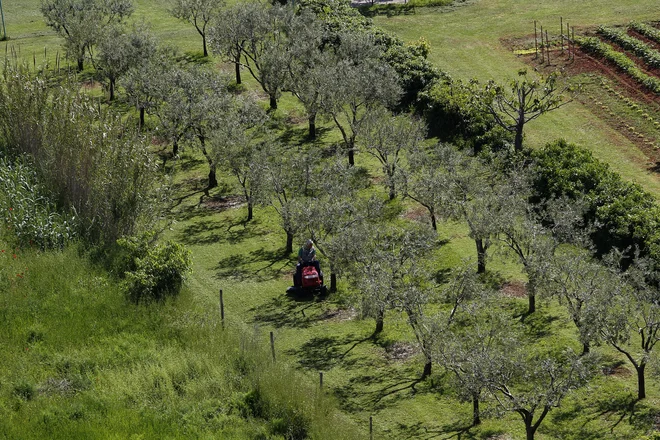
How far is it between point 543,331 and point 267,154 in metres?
17.4

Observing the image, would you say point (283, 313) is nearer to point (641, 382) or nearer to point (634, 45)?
point (641, 382)

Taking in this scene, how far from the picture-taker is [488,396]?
3034cm

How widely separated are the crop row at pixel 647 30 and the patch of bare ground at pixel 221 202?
3244 centimetres

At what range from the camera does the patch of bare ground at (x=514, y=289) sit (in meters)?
38.7

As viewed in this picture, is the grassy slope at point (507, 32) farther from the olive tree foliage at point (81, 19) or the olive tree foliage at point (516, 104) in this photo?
the olive tree foliage at point (81, 19)

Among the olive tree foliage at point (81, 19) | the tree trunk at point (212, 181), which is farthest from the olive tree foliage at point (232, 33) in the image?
the tree trunk at point (212, 181)

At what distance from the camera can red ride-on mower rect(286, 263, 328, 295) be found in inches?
1529

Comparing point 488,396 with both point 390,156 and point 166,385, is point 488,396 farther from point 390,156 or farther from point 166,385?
point 390,156

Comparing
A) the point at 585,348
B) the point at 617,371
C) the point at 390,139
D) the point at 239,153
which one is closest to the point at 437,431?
the point at 585,348

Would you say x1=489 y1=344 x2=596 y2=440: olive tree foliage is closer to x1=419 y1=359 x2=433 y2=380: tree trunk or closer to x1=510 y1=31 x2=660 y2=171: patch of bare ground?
x1=419 y1=359 x2=433 y2=380: tree trunk

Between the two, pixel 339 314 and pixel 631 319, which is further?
pixel 339 314

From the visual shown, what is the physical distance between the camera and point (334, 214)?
39.8 m

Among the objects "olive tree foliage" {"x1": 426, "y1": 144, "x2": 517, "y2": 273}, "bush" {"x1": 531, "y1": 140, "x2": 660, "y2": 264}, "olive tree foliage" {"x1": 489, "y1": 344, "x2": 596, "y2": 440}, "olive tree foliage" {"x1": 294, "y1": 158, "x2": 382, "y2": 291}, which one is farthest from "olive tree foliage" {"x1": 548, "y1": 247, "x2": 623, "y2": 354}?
"olive tree foliage" {"x1": 294, "y1": 158, "x2": 382, "y2": 291}

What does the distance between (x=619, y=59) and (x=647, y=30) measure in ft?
18.8
